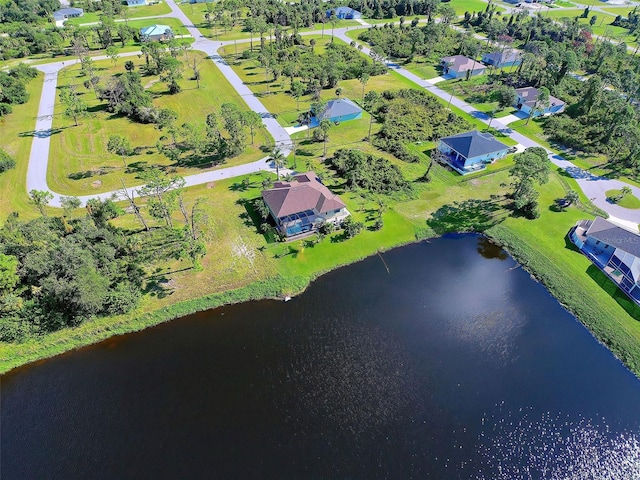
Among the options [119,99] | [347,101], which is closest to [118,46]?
[119,99]

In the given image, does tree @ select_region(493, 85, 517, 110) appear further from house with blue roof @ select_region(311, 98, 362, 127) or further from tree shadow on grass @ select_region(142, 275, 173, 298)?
tree shadow on grass @ select_region(142, 275, 173, 298)

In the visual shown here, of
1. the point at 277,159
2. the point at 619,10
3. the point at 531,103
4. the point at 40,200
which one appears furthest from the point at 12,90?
the point at 619,10

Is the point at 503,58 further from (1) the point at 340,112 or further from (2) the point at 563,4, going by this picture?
(2) the point at 563,4

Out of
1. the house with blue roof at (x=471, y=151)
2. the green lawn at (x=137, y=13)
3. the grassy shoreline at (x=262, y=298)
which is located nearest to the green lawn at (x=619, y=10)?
the house with blue roof at (x=471, y=151)

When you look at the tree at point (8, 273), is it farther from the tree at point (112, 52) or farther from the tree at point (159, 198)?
the tree at point (112, 52)

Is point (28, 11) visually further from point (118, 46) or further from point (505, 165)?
point (505, 165)
